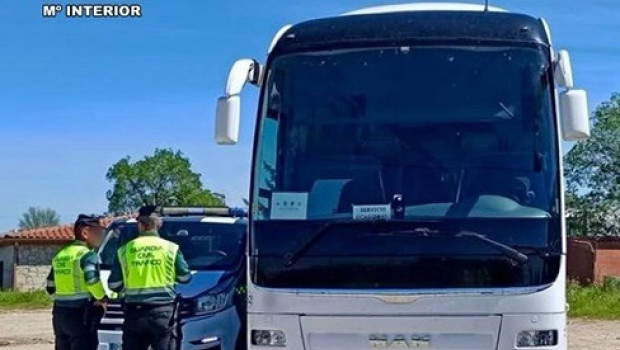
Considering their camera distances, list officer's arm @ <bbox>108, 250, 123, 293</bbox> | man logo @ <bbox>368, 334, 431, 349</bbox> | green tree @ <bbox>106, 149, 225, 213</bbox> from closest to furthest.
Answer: man logo @ <bbox>368, 334, 431, 349</bbox>, officer's arm @ <bbox>108, 250, 123, 293</bbox>, green tree @ <bbox>106, 149, 225, 213</bbox>

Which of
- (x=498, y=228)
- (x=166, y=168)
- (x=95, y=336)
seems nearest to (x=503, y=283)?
(x=498, y=228)

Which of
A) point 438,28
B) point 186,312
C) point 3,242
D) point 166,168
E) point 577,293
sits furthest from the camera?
point 166,168

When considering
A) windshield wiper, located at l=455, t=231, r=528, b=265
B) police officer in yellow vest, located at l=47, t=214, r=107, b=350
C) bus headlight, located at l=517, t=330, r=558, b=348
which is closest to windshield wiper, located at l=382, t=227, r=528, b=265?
windshield wiper, located at l=455, t=231, r=528, b=265

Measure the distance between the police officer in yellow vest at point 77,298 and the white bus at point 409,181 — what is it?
3.17 m

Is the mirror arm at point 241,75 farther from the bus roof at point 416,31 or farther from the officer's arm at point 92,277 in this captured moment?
the officer's arm at point 92,277

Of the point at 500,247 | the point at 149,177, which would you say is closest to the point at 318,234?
the point at 500,247

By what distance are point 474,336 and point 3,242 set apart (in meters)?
43.4

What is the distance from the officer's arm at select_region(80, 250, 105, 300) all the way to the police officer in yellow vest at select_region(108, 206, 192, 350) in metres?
0.63

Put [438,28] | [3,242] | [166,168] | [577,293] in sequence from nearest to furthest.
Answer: [438,28] → [577,293] → [3,242] → [166,168]

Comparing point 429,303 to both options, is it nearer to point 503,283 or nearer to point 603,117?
point 503,283

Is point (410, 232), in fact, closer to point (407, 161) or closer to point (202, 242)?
point (407, 161)

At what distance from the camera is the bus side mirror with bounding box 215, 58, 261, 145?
297 inches

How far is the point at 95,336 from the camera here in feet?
33.4

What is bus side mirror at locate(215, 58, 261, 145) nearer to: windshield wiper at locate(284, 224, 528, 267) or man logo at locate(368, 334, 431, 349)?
windshield wiper at locate(284, 224, 528, 267)
